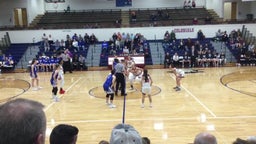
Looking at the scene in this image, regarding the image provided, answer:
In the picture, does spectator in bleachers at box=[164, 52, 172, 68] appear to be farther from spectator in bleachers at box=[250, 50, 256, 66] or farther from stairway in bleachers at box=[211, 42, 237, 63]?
spectator in bleachers at box=[250, 50, 256, 66]

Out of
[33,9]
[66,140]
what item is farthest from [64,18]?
[66,140]

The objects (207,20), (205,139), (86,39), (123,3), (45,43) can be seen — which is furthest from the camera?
(123,3)

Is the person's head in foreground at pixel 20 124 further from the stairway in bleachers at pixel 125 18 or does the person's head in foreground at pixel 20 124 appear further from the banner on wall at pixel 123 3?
the banner on wall at pixel 123 3

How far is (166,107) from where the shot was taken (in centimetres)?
1209

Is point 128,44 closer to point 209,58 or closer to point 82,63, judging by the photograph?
point 82,63

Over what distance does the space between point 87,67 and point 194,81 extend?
885 centimetres

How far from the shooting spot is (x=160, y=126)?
31.8 ft

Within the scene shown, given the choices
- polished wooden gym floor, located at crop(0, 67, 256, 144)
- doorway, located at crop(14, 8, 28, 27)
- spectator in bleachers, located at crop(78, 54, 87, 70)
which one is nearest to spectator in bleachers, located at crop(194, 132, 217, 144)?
polished wooden gym floor, located at crop(0, 67, 256, 144)

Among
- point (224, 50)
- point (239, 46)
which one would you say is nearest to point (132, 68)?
point (224, 50)

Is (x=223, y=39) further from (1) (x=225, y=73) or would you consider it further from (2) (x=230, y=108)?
(2) (x=230, y=108)

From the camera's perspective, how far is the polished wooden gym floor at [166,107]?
360 inches

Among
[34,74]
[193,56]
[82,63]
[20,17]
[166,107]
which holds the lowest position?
[166,107]

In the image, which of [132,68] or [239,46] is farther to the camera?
[239,46]

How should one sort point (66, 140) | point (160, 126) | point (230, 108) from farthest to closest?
1. point (230, 108)
2. point (160, 126)
3. point (66, 140)
